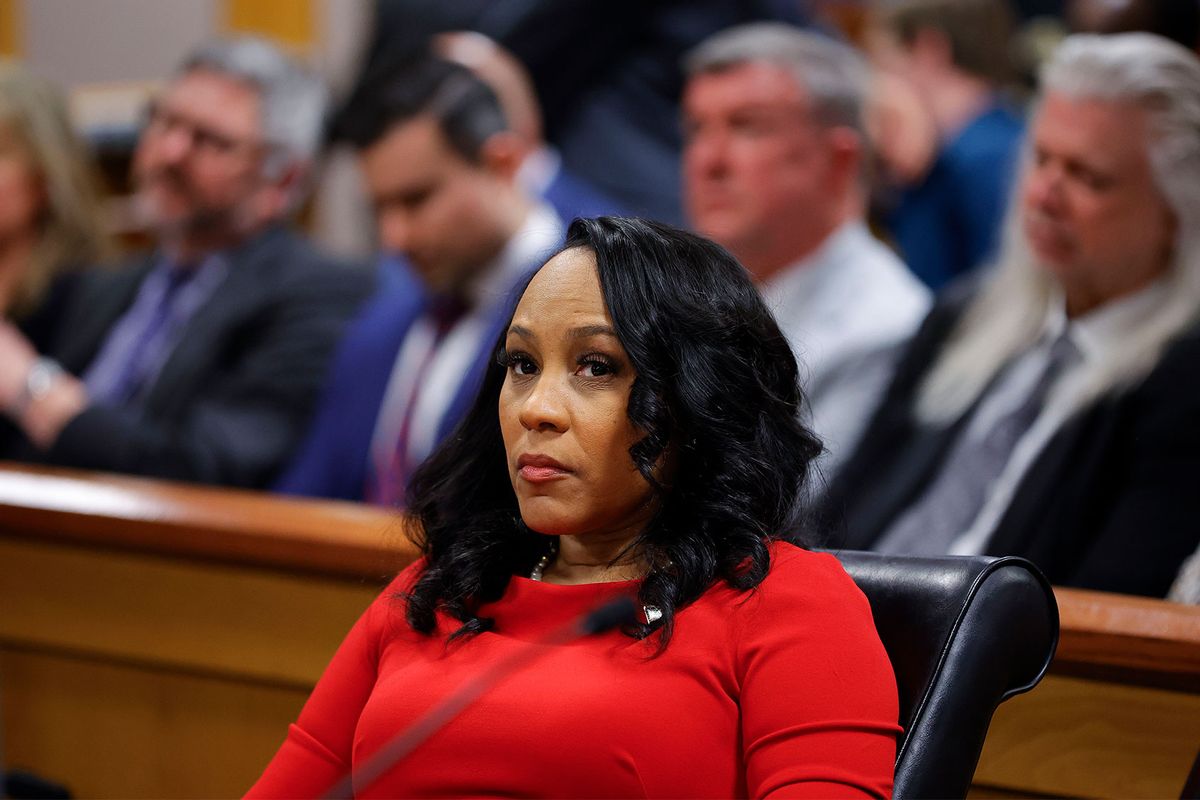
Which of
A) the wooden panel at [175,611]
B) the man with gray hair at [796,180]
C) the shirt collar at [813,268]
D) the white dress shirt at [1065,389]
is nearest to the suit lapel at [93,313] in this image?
the wooden panel at [175,611]

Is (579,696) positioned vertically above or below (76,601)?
above

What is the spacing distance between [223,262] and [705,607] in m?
2.16

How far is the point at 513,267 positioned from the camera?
2.80 meters

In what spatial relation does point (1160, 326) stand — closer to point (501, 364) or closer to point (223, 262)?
point (501, 364)

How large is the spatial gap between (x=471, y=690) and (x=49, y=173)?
8.45 ft

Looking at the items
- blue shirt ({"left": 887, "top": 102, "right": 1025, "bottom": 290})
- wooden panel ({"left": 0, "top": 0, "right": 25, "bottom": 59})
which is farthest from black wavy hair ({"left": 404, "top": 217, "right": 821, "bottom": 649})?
wooden panel ({"left": 0, "top": 0, "right": 25, "bottom": 59})

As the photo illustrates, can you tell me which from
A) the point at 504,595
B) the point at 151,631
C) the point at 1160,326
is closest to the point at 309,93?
the point at 151,631

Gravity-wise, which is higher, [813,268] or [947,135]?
[813,268]

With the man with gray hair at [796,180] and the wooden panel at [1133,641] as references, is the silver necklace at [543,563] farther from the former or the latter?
the man with gray hair at [796,180]

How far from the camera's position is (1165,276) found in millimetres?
2135

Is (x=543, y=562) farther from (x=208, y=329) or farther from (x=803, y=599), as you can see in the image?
(x=208, y=329)

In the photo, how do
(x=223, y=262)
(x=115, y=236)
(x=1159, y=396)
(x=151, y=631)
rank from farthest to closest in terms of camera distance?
(x=115, y=236), (x=223, y=262), (x=151, y=631), (x=1159, y=396)

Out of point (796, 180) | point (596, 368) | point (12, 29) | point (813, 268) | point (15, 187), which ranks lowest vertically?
point (12, 29)

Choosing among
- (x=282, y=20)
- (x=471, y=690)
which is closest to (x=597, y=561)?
(x=471, y=690)
